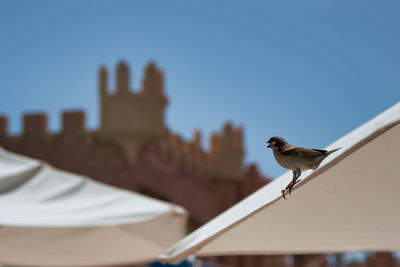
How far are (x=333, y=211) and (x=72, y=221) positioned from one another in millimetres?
1777

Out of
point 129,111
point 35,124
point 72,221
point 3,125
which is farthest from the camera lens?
point 3,125

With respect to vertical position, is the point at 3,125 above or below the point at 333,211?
above

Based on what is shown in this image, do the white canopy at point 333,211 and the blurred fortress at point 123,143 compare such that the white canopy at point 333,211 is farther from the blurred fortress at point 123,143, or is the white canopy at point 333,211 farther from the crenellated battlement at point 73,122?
the crenellated battlement at point 73,122

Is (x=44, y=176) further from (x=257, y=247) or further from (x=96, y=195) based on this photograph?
(x=257, y=247)

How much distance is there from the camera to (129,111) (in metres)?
12.8

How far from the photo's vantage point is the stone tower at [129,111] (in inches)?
501

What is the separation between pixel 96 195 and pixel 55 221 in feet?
1.98

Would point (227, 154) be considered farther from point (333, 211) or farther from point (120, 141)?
point (333, 211)

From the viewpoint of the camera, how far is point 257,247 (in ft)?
8.81

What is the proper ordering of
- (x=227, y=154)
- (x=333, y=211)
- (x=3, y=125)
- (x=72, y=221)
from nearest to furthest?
(x=333, y=211)
(x=72, y=221)
(x=3, y=125)
(x=227, y=154)

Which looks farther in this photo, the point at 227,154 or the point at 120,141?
the point at 227,154

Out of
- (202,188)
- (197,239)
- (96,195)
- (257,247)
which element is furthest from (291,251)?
(202,188)

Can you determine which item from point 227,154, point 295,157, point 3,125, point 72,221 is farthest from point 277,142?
point 227,154

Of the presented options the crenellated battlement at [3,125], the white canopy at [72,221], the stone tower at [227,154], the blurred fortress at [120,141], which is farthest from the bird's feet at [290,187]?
the stone tower at [227,154]
